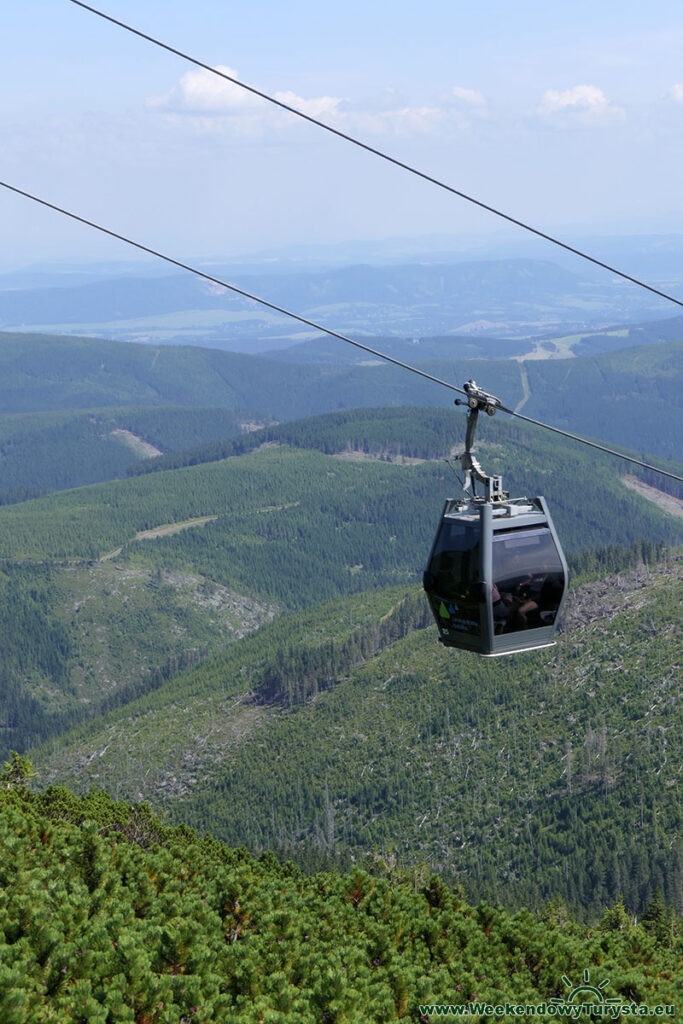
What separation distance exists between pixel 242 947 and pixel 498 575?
14372 mm

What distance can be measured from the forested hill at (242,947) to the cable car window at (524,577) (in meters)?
11.6

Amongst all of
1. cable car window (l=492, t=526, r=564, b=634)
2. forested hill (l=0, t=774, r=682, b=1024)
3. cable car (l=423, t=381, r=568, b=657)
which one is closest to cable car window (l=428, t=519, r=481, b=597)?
cable car (l=423, t=381, r=568, b=657)

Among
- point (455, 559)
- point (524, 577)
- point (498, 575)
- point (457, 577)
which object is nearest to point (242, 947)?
point (457, 577)

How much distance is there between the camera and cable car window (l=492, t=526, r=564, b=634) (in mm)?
30906

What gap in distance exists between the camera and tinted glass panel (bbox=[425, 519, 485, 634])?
30859 millimetres

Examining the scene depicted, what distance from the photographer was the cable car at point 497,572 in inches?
1211

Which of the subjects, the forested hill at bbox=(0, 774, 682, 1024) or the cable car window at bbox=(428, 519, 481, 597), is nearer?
the forested hill at bbox=(0, 774, 682, 1024)

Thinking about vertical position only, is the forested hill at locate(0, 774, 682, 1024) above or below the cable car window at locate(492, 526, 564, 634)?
below

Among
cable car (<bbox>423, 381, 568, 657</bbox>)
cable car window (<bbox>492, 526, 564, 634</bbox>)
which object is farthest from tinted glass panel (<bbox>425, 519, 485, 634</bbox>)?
cable car window (<bbox>492, 526, 564, 634</bbox>)

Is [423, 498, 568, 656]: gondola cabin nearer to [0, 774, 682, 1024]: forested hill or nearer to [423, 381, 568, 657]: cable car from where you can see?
[423, 381, 568, 657]: cable car

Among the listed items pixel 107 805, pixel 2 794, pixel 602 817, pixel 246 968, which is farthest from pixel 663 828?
pixel 246 968

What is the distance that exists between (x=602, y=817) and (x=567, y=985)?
166 m

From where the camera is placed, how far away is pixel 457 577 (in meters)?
31.2

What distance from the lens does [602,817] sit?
650 ft
